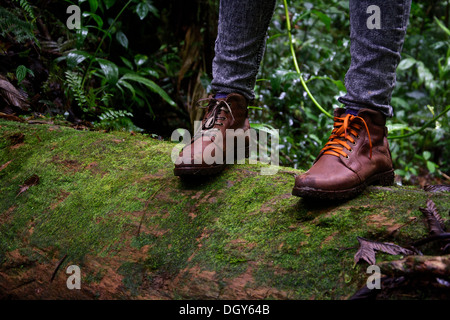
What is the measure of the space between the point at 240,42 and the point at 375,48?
0.61 meters

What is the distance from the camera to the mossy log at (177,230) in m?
A: 0.98

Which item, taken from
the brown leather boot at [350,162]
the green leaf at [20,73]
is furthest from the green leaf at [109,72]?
the brown leather boot at [350,162]

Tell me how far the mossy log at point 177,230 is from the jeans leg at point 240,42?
16.7 inches

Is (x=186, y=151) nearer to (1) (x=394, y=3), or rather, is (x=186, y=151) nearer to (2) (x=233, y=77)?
(2) (x=233, y=77)

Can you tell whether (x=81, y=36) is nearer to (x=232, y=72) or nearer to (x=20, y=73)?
(x=20, y=73)

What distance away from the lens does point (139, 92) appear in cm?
331

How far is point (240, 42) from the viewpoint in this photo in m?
1.60

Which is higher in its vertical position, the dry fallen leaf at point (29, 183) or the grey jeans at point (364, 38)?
the grey jeans at point (364, 38)

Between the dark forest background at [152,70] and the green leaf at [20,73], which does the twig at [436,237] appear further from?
the green leaf at [20,73]

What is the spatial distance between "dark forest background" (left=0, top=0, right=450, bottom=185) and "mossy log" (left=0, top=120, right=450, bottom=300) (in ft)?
3.72

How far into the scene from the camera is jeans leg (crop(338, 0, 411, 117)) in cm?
123

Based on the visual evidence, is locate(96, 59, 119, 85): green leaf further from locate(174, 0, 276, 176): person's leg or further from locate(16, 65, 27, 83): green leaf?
locate(174, 0, 276, 176): person's leg

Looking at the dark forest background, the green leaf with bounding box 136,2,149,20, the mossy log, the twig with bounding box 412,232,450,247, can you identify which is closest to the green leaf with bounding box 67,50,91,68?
the dark forest background
